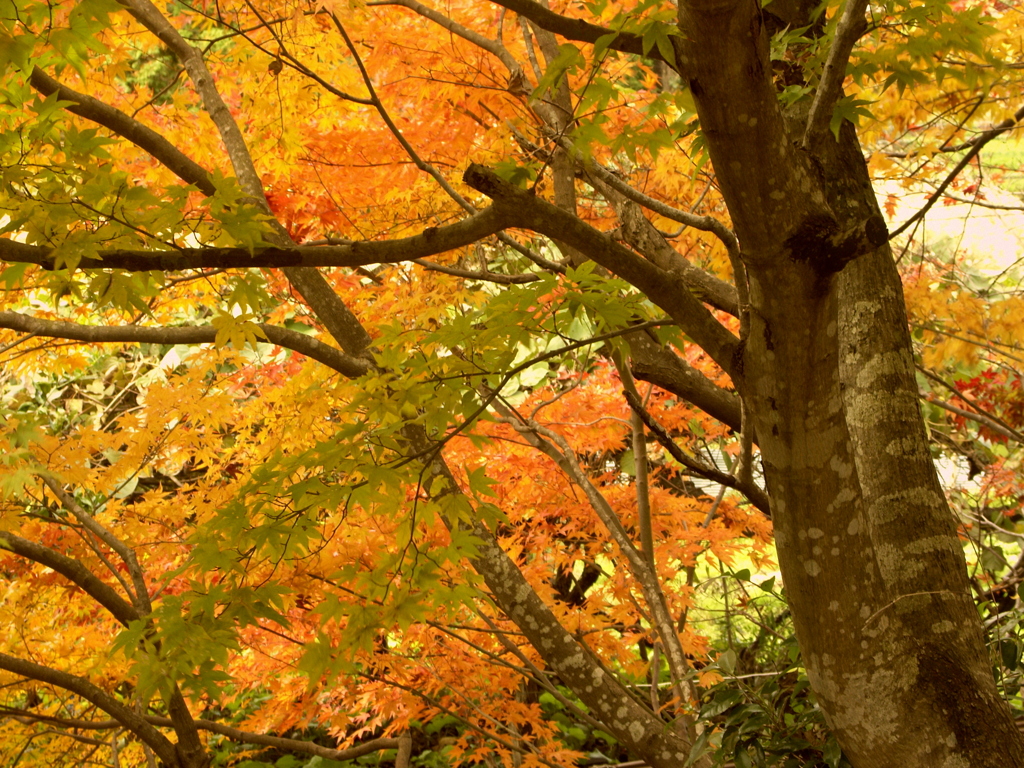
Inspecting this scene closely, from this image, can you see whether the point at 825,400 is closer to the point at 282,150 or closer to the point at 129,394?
the point at 282,150

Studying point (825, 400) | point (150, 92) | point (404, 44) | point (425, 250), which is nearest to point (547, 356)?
point (425, 250)

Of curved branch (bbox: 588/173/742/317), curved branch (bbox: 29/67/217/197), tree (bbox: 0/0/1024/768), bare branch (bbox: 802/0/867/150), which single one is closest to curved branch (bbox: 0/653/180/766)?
tree (bbox: 0/0/1024/768)

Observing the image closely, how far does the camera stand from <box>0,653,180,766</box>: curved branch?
2744mm

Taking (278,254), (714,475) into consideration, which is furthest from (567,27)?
(714,475)

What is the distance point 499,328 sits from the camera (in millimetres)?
1737

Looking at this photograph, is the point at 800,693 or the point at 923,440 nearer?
the point at 923,440

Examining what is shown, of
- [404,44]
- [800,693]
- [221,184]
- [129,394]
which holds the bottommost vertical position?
[800,693]

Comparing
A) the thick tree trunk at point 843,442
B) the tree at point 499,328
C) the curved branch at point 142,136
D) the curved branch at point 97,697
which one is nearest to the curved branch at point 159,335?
the tree at point 499,328

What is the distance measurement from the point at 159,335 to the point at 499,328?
143 centimetres

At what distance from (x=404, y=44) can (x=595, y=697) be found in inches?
110

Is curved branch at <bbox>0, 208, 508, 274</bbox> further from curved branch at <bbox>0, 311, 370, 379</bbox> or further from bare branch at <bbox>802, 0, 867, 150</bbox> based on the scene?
curved branch at <bbox>0, 311, 370, 379</bbox>

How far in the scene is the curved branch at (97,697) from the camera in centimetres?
274

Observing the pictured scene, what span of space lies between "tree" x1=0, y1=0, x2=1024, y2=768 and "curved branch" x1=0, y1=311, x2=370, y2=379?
15 millimetres

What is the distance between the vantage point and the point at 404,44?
3320 mm
